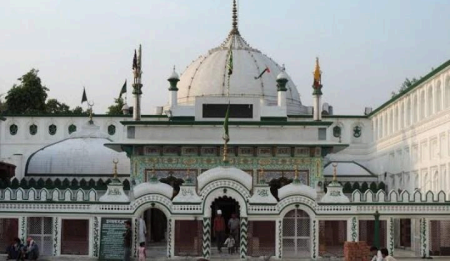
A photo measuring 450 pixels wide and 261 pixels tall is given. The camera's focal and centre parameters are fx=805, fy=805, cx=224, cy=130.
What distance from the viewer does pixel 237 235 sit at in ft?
102

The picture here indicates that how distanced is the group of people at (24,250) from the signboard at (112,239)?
2.25 metres

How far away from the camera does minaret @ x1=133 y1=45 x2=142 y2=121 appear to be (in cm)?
4041

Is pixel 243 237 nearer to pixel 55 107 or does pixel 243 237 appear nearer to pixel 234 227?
pixel 234 227

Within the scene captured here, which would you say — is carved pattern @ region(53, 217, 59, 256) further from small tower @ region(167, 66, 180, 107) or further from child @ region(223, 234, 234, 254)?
small tower @ region(167, 66, 180, 107)

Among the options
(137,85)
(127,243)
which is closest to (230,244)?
(127,243)

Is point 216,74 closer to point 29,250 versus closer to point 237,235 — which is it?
point 237,235

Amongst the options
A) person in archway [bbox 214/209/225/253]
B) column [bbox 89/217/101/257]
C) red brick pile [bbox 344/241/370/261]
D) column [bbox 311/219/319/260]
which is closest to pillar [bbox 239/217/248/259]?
person in archway [bbox 214/209/225/253]

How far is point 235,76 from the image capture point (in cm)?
5078

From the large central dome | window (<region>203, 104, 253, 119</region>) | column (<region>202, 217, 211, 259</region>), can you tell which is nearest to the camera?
→ column (<region>202, 217, 211, 259</region>)

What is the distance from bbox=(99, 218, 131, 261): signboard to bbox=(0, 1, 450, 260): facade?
0.05 meters

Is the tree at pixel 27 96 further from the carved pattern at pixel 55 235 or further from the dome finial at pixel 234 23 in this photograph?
the carved pattern at pixel 55 235

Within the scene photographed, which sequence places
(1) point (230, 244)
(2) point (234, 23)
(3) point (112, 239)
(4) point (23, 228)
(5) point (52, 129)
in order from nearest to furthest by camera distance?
(3) point (112, 239)
(4) point (23, 228)
(1) point (230, 244)
(5) point (52, 129)
(2) point (234, 23)

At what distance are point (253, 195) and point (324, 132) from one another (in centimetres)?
958

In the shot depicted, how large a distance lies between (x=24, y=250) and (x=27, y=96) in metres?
42.1
